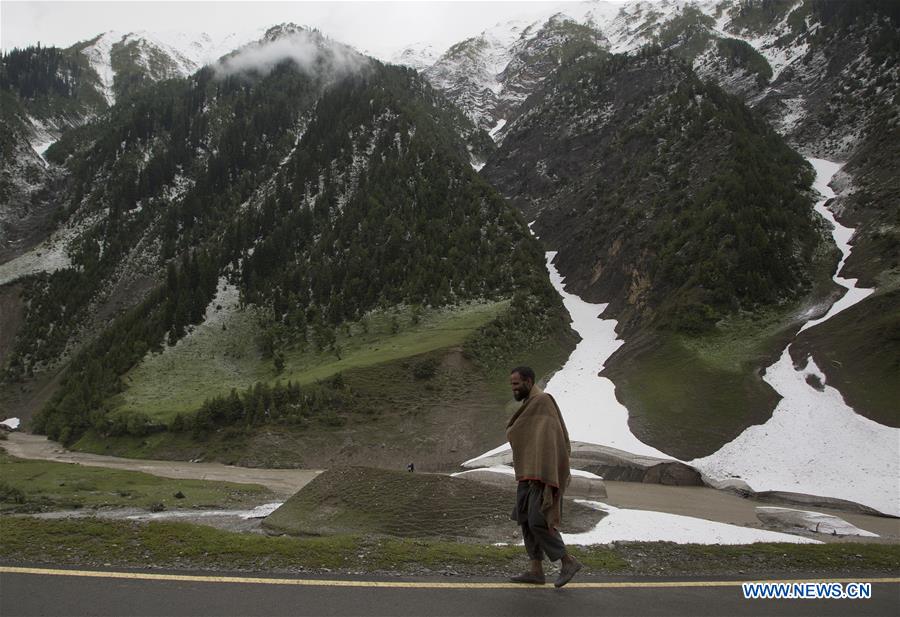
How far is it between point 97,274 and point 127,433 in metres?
70.5

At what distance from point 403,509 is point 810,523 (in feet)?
54.9

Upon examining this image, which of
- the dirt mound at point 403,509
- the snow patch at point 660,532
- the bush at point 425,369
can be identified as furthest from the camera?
the bush at point 425,369

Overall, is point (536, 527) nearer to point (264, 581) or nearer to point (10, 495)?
point (264, 581)

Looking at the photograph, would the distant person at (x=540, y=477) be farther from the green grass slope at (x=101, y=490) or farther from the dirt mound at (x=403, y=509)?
the green grass slope at (x=101, y=490)

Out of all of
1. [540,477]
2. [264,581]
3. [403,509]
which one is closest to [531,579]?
[540,477]

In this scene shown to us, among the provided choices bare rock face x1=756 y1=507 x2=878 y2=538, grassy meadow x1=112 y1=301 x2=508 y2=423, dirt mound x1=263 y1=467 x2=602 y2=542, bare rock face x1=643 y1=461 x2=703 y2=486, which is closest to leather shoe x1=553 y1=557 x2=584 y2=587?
dirt mound x1=263 y1=467 x2=602 y2=542

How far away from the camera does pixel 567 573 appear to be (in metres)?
6.79

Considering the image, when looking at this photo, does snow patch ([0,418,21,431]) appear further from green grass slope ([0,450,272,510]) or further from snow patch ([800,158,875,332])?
snow patch ([800,158,875,332])

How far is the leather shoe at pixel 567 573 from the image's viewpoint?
6.72 meters

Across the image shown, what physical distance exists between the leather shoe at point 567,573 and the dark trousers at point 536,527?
0.45ft

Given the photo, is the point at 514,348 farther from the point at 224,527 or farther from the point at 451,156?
the point at 451,156

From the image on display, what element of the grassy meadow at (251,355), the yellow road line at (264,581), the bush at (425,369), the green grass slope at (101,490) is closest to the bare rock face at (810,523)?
the yellow road line at (264,581)

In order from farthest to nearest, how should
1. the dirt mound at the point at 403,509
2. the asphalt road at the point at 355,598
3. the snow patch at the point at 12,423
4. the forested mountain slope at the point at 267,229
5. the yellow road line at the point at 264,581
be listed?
the forested mountain slope at the point at 267,229 → the snow patch at the point at 12,423 → the dirt mound at the point at 403,509 → the yellow road line at the point at 264,581 → the asphalt road at the point at 355,598

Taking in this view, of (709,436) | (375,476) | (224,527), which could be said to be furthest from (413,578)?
(709,436)
